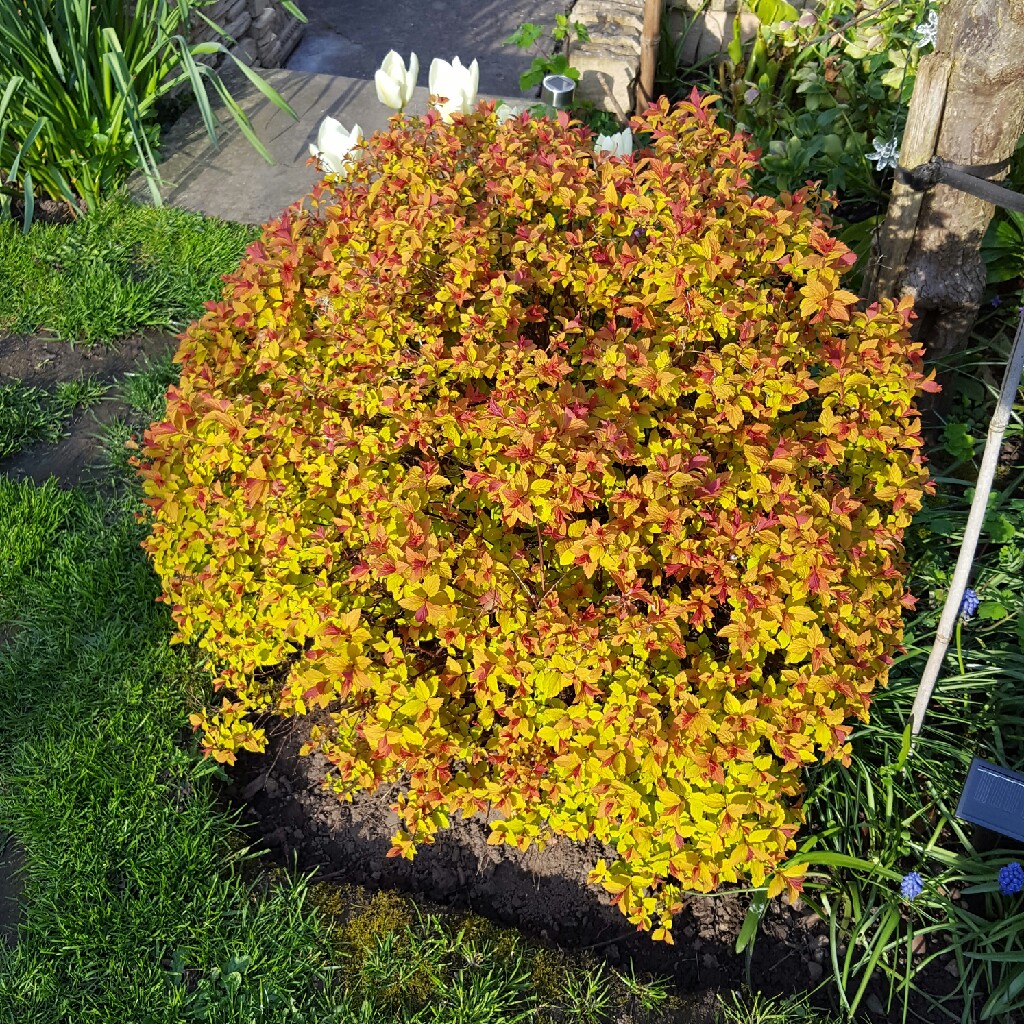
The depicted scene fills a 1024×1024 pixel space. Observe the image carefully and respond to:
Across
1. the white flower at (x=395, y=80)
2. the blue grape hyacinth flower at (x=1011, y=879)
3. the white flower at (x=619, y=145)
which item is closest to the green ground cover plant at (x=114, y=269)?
the white flower at (x=395, y=80)

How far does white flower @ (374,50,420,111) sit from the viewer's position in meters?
2.93

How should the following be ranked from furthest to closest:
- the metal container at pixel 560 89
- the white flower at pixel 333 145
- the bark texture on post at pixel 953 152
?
the metal container at pixel 560 89
the white flower at pixel 333 145
the bark texture on post at pixel 953 152

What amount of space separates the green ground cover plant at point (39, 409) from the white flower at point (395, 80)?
1.44 m

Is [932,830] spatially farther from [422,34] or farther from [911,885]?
[422,34]

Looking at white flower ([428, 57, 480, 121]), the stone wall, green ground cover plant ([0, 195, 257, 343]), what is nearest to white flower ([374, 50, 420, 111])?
white flower ([428, 57, 480, 121])

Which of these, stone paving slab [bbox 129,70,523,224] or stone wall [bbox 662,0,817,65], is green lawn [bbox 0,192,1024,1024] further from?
stone wall [bbox 662,0,817,65]

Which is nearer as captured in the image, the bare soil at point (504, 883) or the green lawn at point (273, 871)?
the green lawn at point (273, 871)

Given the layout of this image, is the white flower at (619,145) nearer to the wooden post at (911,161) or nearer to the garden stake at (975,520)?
the wooden post at (911,161)

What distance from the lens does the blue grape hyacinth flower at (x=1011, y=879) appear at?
6.72ft

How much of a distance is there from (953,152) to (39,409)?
9.92 feet

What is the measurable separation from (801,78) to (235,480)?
3061mm

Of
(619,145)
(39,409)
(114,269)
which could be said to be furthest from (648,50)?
(39,409)

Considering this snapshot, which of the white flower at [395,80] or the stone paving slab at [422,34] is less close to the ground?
the stone paving slab at [422,34]

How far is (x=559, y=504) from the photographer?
71.9 inches
